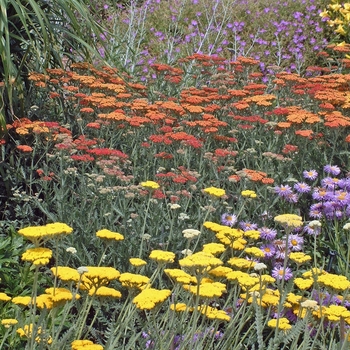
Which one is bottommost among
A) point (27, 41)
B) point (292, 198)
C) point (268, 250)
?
point (268, 250)

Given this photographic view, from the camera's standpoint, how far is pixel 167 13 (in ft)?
32.2

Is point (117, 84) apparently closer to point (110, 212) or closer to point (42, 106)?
point (42, 106)

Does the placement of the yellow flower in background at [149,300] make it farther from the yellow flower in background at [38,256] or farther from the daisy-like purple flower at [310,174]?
the daisy-like purple flower at [310,174]

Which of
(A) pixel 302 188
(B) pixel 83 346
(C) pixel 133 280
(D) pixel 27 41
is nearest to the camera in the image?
(B) pixel 83 346

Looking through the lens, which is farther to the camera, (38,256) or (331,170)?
(331,170)

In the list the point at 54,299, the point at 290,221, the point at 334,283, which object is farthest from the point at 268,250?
the point at 54,299

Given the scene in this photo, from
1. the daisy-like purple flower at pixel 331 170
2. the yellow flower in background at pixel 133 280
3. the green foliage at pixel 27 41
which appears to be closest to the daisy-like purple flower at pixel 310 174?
the daisy-like purple flower at pixel 331 170

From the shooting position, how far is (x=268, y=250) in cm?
348

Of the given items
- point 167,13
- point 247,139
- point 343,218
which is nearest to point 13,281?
point 343,218

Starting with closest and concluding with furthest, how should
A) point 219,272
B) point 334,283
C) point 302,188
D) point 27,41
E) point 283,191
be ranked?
point 334,283 → point 219,272 → point 283,191 → point 302,188 → point 27,41

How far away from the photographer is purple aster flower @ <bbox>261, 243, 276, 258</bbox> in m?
3.47

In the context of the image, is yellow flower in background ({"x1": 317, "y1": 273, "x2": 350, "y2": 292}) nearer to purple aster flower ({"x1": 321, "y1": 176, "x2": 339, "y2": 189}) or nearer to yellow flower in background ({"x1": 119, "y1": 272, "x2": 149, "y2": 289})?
yellow flower in background ({"x1": 119, "y1": 272, "x2": 149, "y2": 289})

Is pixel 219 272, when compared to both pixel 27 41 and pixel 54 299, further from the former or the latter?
pixel 27 41

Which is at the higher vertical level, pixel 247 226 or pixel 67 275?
pixel 67 275
